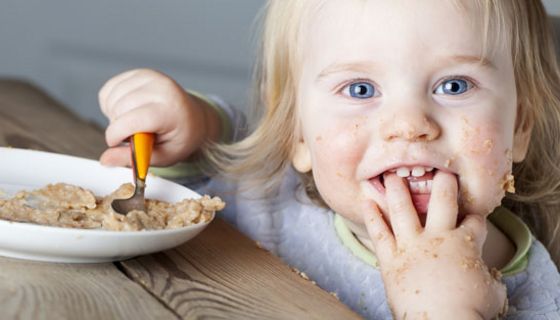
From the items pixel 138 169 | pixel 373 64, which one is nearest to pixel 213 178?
pixel 138 169

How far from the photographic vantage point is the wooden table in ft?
2.64

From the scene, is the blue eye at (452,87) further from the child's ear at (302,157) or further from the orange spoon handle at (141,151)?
the orange spoon handle at (141,151)

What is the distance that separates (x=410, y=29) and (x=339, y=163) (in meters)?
0.19

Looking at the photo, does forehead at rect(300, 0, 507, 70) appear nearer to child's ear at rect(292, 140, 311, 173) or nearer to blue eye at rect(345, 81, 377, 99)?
blue eye at rect(345, 81, 377, 99)

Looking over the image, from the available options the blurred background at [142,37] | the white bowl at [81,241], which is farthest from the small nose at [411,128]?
the blurred background at [142,37]

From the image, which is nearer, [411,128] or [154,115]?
[411,128]

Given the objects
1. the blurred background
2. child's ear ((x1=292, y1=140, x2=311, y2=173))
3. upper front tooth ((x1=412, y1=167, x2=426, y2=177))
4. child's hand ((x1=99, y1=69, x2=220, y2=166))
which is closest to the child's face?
upper front tooth ((x1=412, y1=167, x2=426, y2=177))

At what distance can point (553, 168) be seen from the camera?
142cm

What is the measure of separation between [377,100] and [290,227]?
17.0 inches

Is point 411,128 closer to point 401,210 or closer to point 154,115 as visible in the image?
point 401,210

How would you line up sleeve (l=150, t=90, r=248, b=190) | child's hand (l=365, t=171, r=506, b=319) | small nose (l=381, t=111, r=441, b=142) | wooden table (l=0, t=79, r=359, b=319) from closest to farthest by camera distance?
wooden table (l=0, t=79, r=359, b=319)
child's hand (l=365, t=171, r=506, b=319)
small nose (l=381, t=111, r=441, b=142)
sleeve (l=150, t=90, r=248, b=190)

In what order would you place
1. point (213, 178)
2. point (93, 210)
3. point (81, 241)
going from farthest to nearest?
point (213, 178), point (93, 210), point (81, 241)

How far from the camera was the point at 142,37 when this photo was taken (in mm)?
3578

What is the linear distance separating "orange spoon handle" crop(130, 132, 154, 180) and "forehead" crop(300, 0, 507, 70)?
0.29 meters
